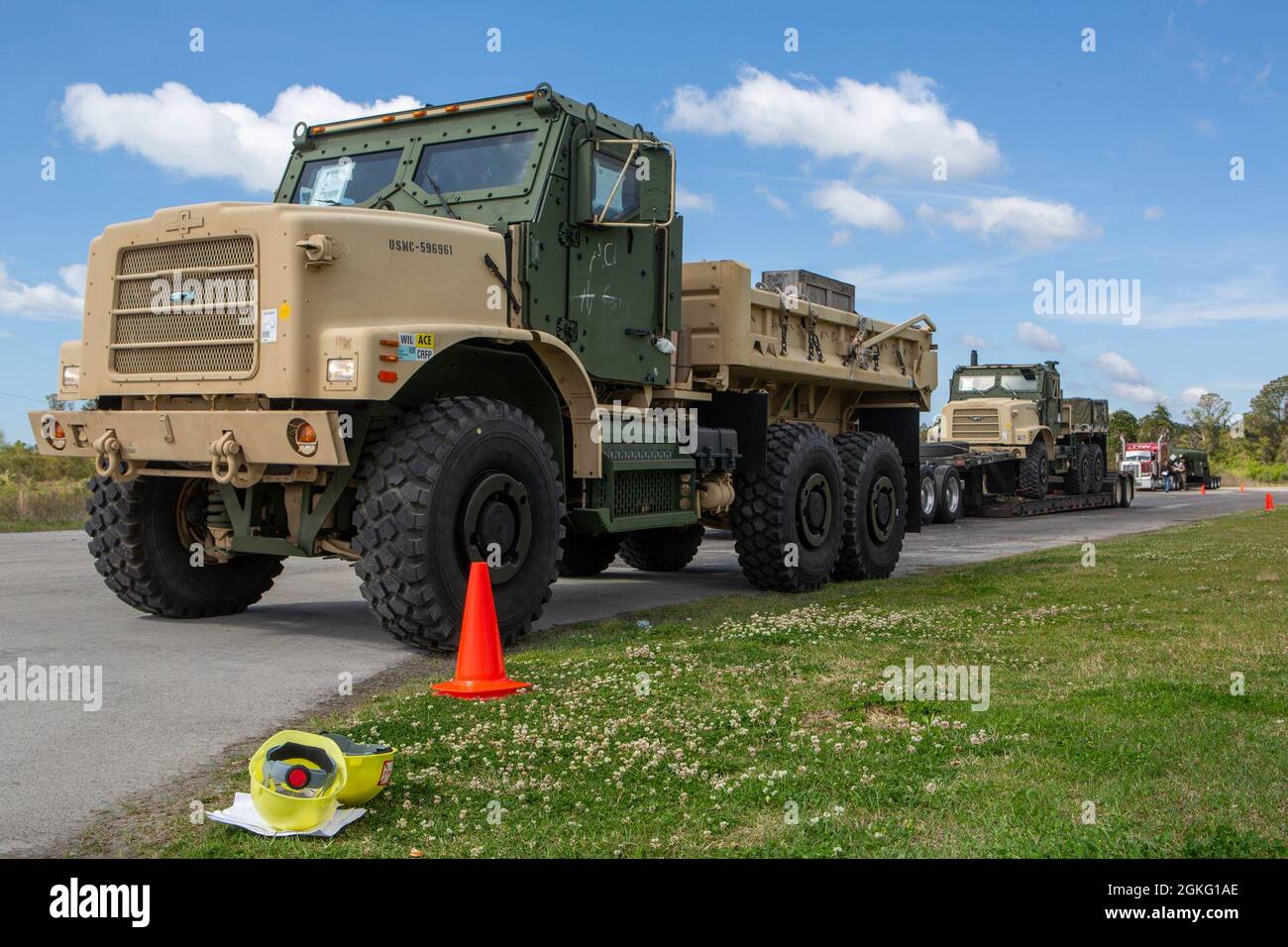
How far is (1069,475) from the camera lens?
3312cm

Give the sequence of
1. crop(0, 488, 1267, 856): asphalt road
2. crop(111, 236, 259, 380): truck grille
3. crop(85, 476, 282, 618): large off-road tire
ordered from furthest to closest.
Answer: crop(85, 476, 282, 618): large off-road tire
crop(111, 236, 259, 380): truck grille
crop(0, 488, 1267, 856): asphalt road

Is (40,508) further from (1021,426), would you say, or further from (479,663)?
(1021,426)

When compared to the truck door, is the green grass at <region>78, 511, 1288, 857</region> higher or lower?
lower

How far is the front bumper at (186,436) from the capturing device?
25.1 feet

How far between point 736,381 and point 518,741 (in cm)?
706

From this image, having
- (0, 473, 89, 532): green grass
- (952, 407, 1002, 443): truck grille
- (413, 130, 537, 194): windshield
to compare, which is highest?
(413, 130, 537, 194): windshield

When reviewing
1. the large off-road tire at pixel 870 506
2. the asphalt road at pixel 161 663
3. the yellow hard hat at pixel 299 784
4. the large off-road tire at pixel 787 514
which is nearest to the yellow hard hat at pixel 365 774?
the yellow hard hat at pixel 299 784

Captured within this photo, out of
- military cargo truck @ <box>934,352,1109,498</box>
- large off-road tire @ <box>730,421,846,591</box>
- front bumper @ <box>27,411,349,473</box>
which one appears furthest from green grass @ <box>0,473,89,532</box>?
military cargo truck @ <box>934,352,1109,498</box>

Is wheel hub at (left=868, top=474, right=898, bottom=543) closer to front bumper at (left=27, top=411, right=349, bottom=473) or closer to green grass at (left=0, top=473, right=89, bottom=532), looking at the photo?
front bumper at (left=27, top=411, right=349, bottom=473)

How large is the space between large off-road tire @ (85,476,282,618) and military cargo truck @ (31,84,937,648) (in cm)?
2

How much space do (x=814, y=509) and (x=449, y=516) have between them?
17.1ft

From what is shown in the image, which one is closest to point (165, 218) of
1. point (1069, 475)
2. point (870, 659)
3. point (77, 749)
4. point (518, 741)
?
point (77, 749)

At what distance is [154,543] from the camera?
30.8ft

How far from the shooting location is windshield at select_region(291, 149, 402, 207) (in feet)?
32.2
